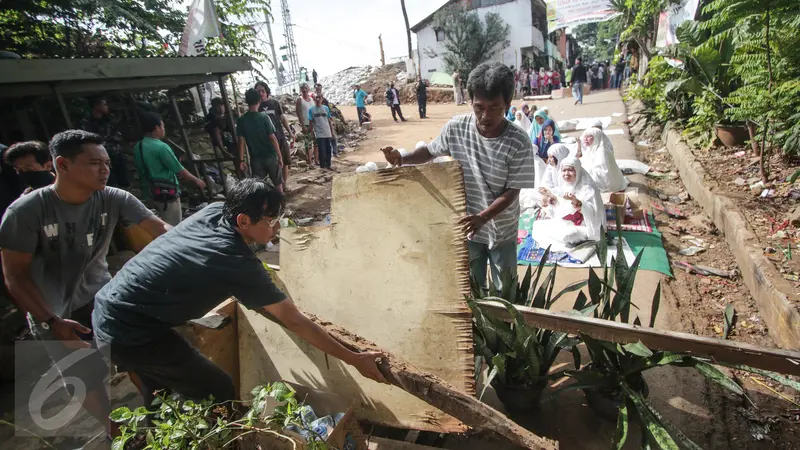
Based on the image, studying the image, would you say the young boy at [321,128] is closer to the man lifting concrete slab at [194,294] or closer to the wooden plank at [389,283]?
the wooden plank at [389,283]

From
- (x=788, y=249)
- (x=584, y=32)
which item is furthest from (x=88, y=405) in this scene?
(x=584, y=32)

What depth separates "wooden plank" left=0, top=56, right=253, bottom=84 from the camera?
3799 mm

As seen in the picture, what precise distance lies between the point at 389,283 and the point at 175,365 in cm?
97

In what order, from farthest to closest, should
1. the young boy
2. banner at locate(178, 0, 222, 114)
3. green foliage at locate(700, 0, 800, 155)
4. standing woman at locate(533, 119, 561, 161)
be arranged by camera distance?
the young boy < banner at locate(178, 0, 222, 114) < standing woman at locate(533, 119, 561, 161) < green foliage at locate(700, 0, 800, 155)

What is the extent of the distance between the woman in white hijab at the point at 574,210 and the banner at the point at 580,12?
676 inches

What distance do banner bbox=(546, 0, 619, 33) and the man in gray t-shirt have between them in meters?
20.6

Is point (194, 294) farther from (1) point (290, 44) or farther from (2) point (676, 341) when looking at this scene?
(1) point (290, 44)

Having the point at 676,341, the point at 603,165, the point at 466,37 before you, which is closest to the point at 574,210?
the point at 603,165

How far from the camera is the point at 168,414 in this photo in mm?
1495

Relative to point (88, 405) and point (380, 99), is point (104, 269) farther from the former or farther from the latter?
point (380, 99)

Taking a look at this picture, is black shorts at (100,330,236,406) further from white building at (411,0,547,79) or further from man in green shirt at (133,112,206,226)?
white building at (411,0,547,79)

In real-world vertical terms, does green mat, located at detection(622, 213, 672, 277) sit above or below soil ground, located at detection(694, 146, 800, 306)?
below

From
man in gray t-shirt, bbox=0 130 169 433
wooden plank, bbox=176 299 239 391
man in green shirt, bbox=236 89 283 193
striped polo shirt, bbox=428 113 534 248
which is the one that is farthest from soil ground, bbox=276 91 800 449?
man in green shirt, bbox=236 89 283 193

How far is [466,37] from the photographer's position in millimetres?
24219
